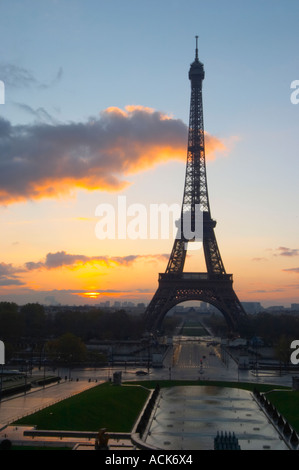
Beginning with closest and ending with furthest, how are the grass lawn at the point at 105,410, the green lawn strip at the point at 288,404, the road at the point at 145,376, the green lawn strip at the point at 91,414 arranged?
the green lawn strip at the point at 91,414, the grass lawn at the point at 105,410, the green lawn strip at the point at 288,404, the road at the point at 145,376

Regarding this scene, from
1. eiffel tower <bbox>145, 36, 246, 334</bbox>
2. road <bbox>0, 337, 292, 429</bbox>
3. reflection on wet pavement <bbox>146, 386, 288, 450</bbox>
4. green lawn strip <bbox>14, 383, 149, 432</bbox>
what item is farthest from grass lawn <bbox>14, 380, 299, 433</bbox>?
eiffel tower <bbox>145, 36, 246, 334</bbox>

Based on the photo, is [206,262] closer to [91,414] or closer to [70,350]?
[70,350]

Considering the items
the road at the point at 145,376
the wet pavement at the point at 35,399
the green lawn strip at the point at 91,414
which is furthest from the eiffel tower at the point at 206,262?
the green lawn strip at the point at 91,414

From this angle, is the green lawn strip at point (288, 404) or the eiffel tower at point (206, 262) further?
the eiffel tower at point (206, 262)

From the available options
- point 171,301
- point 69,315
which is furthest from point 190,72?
point 69,315

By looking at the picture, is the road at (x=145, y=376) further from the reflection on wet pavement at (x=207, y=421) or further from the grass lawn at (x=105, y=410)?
the reflection on wet pavement at (x=207, y=421)

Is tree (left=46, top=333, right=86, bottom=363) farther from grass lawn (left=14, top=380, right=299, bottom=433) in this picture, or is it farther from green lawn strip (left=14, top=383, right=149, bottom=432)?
green lawn strip (left=14, top=383, right=149, bottom=432)
